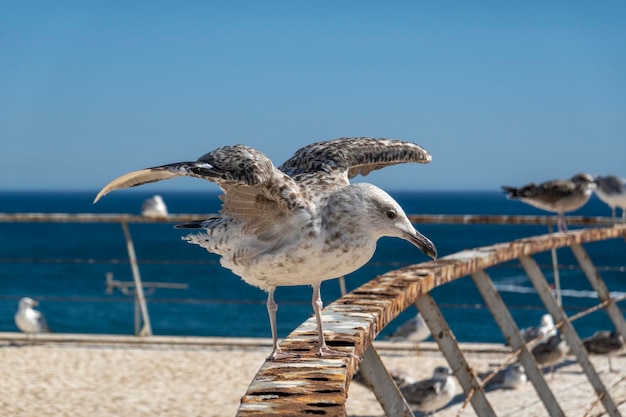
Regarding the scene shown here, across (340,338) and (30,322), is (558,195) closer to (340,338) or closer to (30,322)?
(30,322)

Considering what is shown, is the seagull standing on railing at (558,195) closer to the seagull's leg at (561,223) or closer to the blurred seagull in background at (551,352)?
the seagull's leg at (561,223)

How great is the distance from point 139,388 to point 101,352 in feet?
4.61

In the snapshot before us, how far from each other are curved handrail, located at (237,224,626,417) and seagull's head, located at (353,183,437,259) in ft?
0.75

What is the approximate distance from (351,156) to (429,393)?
10.8 ft

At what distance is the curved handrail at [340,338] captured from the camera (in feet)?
5.97

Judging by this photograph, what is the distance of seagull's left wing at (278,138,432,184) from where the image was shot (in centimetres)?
314

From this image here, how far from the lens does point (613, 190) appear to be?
985 cm

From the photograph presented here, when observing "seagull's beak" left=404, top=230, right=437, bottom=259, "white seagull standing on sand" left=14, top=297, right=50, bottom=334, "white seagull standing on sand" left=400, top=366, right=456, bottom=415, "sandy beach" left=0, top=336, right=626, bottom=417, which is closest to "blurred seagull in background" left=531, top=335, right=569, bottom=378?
"sandy beach" left=0, top=336, right=626, bottom=417

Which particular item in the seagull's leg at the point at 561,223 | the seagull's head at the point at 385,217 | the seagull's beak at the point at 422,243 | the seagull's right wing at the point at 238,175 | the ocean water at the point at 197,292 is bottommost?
the ocean water at the point at 197,292

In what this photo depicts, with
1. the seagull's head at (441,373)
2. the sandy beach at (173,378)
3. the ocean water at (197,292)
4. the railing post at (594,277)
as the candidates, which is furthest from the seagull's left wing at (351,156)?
the ocean water at (197,292)

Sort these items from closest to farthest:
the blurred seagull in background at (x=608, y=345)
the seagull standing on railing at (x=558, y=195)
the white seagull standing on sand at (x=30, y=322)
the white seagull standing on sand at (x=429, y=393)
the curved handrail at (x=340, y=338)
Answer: the curved handrail at (x=340, y=338) → the white seagull standing on sand at (x=429, y=393) → the blurred seagull in background at (x=608, y=345) → the seagull standing on railing at (x=558, y=195) → the white seagull standing on sand at (x=30, y=322)

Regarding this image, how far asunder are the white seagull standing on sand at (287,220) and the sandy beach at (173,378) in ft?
10.5

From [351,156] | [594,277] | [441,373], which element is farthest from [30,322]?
[351,156]

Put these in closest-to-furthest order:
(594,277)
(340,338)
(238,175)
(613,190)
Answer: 1. (340,338)
2. (238,175)
3. (594,277)
4. (613,190)
